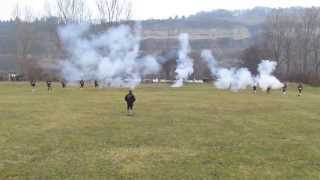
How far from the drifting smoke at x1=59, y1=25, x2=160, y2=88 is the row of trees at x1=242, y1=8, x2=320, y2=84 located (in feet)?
195

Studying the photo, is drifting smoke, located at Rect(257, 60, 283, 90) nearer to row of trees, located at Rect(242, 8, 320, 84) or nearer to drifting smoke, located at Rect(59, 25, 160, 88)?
drifting smoke, located at Rect(59, 25, 160, 88)

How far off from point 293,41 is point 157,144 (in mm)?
131699

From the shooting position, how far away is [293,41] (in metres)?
155

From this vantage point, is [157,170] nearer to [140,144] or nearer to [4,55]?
[140,144]

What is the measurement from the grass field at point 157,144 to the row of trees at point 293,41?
95623mm

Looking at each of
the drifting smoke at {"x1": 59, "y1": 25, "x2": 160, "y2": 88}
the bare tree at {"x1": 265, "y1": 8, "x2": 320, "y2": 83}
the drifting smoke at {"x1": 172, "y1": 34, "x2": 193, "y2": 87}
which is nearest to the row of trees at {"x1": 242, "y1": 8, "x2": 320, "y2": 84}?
the bare tree at {"x1": 265, "y1": 8, "x2": 320, "y2": 83}

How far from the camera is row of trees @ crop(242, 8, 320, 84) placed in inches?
5773

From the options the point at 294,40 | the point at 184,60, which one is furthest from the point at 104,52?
the point at 294,40

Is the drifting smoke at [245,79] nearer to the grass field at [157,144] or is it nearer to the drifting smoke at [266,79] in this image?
the drifting smoke at [266,79]

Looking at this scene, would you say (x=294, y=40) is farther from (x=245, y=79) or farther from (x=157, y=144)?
(x=157, y=144)

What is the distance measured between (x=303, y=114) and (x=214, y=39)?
131905 mm

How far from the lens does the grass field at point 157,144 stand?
2247 centimetres

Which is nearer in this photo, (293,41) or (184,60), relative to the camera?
(184,60)

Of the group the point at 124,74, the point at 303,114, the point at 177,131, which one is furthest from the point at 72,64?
the point at 177,131
